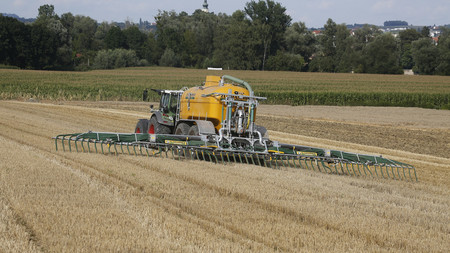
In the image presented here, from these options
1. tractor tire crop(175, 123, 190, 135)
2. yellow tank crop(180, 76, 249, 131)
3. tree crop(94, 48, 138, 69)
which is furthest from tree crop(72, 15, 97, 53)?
tractor tire crop(175, 123, 190, 135)

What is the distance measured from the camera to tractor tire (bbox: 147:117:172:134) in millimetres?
15359

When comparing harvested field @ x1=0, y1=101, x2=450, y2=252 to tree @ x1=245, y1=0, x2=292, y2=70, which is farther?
tree @ x1=245, y1=0, x2=292, y2=70

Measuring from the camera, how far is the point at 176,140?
12.9 metres

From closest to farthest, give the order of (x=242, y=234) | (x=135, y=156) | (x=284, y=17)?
(x=242, y=234) → (x=135, y=156) → (x=284, y=17)

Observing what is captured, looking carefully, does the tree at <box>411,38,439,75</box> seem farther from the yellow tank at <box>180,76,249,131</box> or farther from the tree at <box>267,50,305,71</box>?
the yellow tank at <box>180,76,249,131</box>

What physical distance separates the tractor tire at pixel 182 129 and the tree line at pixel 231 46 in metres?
71.6

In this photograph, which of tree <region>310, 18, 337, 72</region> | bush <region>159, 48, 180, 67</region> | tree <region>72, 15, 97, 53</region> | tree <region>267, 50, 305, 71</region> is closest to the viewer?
tree <region>267, 50, 305, 71</region>

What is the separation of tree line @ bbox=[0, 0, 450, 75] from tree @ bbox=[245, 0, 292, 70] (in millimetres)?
170

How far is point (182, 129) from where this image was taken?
14.2 m

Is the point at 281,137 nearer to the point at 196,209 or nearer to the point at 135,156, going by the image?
the point at 135,156

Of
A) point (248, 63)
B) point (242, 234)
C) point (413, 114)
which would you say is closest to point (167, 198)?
point (242, 234)

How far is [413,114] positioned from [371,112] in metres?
2.51

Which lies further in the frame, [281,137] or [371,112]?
[371,112]

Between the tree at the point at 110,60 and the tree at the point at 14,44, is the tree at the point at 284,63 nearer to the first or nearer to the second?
the tree at the point at 110,60
